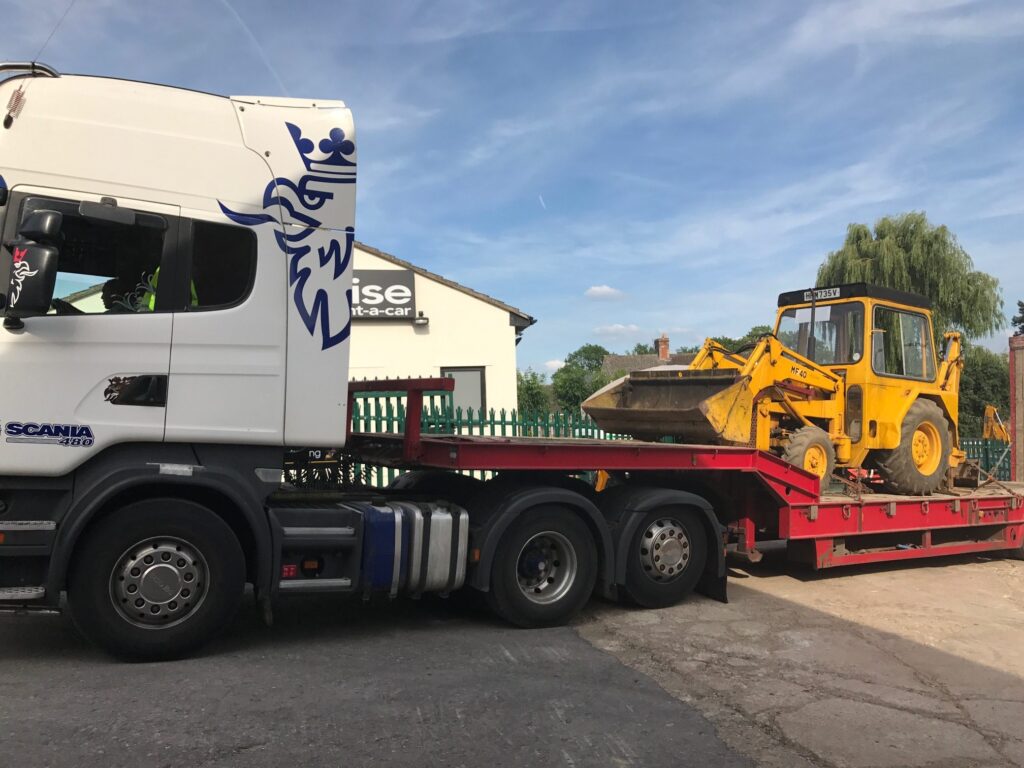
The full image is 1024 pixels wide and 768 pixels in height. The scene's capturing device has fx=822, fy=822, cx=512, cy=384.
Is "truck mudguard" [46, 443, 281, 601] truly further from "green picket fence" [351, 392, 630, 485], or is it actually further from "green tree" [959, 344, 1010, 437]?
"green tree" [959, 344, 1010, 437]

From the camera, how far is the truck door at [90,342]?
4.70m

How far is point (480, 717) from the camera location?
432cm

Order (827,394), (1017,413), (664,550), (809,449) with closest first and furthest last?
(664,550), (809,449), (827,394), (1017,413)

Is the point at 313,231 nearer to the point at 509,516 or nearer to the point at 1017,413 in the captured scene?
the point at 509,516

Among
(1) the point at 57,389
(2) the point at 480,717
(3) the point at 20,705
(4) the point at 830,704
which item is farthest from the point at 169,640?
(4) the point at 830,704

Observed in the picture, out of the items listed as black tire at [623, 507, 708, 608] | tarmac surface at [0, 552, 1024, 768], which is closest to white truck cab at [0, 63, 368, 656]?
tarmac surface at [0, 552, 1024, 768]

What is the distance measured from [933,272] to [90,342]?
97.4ft

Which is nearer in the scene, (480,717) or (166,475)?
(480,717)

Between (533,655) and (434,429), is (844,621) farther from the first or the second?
(434,429)

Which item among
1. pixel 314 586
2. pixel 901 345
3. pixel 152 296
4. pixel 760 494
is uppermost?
pixel 901 345

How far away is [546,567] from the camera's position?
639cm

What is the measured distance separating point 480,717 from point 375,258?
51.2 feet

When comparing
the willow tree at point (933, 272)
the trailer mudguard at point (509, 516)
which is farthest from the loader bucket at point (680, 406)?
the willow tree at point (933, 272)

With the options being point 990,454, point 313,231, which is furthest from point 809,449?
point 990,454
